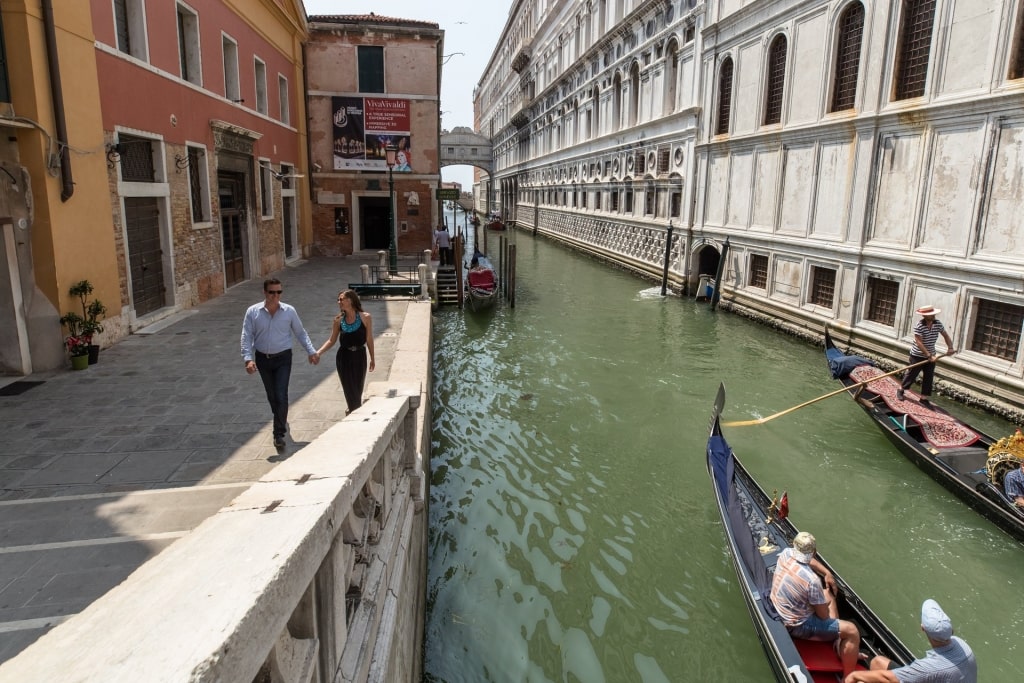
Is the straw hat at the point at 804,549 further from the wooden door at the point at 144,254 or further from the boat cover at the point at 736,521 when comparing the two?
the wooden door at the point at 144,254

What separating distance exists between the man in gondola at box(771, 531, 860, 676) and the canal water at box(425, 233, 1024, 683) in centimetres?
55

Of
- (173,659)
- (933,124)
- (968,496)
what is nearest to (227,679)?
(173,659)

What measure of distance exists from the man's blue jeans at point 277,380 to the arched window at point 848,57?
38.3 feet

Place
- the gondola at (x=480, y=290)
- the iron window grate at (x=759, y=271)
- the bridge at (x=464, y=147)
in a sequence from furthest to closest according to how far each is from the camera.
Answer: the bridge at (x=464, y=147) → the gondola at (x=480, y=290) → the iron window grate at (x=759, y=271)

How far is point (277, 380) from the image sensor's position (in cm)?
538

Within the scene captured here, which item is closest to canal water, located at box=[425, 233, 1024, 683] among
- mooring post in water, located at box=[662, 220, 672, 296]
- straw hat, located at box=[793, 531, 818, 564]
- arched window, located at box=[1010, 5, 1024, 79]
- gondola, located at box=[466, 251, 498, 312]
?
straw hat, located at box=[793, 531, 818, 564]

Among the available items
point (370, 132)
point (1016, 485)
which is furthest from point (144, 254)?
point (370, 132)

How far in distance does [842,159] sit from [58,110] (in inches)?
494

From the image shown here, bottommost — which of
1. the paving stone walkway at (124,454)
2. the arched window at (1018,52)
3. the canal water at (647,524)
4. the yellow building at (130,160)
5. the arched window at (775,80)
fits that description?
the canal water at (647,524)

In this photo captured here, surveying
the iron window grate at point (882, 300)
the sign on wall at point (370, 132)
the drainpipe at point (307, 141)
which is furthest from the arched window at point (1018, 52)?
the drainpipe at point (307, 141)

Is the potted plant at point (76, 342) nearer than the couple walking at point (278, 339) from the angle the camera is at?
No

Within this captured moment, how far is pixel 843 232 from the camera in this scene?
40.0 feet

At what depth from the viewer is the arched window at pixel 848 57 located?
12062 mm

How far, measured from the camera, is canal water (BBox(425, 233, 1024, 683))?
480 centimetres
